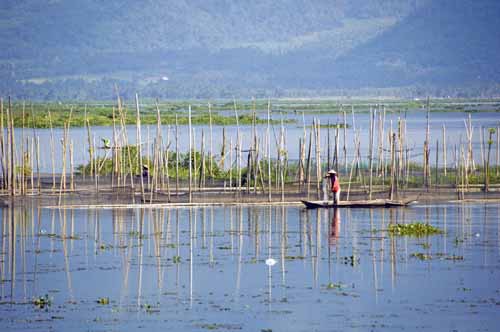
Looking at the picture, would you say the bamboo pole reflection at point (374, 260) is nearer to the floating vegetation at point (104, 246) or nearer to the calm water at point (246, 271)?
the calm water at point (246, 271)

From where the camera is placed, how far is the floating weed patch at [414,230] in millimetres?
24156

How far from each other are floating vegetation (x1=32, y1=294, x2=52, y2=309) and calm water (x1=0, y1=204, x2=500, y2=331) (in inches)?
3.8

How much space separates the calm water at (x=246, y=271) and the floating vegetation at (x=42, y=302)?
0.10 meters

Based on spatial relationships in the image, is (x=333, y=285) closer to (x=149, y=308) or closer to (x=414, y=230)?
(x=149, y=308)

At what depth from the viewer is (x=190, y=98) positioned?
19425 cm

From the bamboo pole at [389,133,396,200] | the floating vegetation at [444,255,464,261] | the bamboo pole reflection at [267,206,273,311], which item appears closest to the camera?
the bamboo pole reflection at [267,206,273,311]

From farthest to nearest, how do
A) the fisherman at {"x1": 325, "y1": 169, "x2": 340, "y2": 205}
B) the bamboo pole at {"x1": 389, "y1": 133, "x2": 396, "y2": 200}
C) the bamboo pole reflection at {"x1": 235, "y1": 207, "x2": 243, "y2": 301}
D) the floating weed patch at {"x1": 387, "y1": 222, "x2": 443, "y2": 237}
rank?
the bamboo pole at {"x1": 389, "y1": 133, "x2": 396, "y2": 200} < the fisherman at {"x1": 325, "y1": 169, "x2": 340, "y2": 205} < the floating weed patch at {"x1": 387, "y1": 222, "x2": 443, "y2": 237} < the bamboo pole reflection at {"x1": 235, "y1": 207, "x2": 243, "y2": 301}

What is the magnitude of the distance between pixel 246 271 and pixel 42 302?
378 centimetres

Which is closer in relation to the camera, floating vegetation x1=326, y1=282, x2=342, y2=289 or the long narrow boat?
floating vegetation x1=326, y1=282, x2=342, y2=289

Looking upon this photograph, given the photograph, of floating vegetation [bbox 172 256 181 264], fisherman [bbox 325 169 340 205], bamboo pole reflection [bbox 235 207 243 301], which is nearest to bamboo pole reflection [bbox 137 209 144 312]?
floating vegetation [bbox 172 256 181 264]

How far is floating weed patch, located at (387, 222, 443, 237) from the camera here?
24.2 metres

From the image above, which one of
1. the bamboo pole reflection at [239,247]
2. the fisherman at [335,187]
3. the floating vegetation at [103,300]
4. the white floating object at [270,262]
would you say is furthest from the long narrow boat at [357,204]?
the floating vegetation at [103,300]

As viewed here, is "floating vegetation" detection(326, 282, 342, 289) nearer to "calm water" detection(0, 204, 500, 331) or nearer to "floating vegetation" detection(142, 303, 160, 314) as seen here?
"calm water" detection(0, 204, 500, 331)

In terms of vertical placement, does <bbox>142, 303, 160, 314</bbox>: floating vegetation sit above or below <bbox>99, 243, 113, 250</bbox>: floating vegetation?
below
